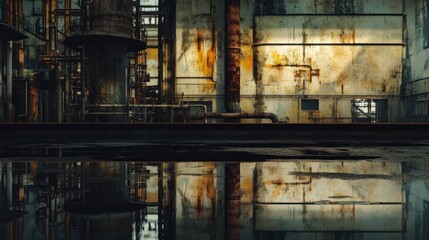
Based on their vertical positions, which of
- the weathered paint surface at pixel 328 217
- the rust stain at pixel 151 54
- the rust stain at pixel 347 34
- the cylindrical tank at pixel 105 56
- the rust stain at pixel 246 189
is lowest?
the rust stain at pixel 246 189

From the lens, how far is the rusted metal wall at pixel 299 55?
20875 millimetres

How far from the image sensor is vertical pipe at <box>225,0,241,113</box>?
19.8m

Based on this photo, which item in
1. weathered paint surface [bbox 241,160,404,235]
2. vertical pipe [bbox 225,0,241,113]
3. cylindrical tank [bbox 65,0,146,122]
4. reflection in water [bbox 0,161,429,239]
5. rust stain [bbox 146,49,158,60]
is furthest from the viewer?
rust stain [bbox 146,49,158,60]

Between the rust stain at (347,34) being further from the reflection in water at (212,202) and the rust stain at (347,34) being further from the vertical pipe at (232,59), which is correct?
the reflection in water at (212,202)

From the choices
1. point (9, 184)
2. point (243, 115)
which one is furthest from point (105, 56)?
point (9, 184)

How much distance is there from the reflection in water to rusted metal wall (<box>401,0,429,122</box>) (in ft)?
58.0

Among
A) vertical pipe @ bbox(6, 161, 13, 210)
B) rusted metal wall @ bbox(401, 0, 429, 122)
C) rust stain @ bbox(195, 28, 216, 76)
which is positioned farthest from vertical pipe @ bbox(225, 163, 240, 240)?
rusted metal wall @ bbox(401, 0, 429, 122)

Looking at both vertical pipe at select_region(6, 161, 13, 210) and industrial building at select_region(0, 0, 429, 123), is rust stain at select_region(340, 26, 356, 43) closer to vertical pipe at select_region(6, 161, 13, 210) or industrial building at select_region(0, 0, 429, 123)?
industrial building at select_region(0, 0, 429, 123)

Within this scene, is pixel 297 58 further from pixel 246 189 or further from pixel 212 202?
pixel 212 202

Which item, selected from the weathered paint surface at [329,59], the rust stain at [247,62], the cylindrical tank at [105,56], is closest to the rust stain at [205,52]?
the rust stain at [247,62]

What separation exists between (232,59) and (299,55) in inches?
146

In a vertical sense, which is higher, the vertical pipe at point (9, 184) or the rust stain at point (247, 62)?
the rust stain at point (247, 62)

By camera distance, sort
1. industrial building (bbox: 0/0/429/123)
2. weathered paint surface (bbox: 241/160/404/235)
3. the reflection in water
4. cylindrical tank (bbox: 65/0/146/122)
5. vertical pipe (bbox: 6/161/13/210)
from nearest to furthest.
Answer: the reflection in water, weathered paint surface (bbox: 241/160/404/235), vertical pipe (bbox: 6/161/13/210), cylindrical tank (bbox: 65/0/146/122), industrial building (bbox: 0/0/429/123)

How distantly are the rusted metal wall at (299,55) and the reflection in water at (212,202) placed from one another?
16.8 m
